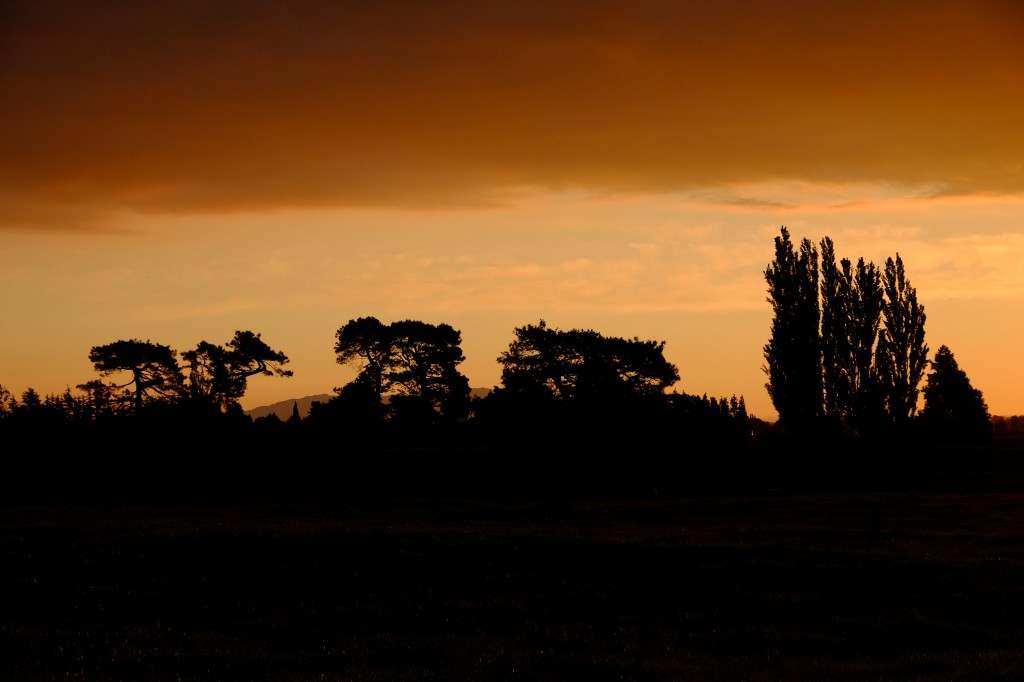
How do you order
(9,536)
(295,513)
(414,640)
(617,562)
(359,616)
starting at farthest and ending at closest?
1. (295,513)
2. (9,536)
3. (617,562)
4. (359,616)
5. (414,640)

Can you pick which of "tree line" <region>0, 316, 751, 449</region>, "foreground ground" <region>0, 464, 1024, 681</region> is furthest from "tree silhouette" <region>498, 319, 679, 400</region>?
"foreground ground" <region>0, 464, 1024, 681</region>

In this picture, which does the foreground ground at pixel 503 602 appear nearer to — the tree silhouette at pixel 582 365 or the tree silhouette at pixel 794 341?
the tree silhouette at pixel 794 341

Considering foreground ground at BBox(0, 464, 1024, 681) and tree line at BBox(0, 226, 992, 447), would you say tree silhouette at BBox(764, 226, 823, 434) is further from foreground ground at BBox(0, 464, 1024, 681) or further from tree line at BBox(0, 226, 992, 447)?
foreground ground at BBox(0, 464, 1024, 681)

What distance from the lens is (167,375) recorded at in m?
105

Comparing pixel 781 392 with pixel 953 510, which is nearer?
pixel 953 510

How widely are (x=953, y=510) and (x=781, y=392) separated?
114ft

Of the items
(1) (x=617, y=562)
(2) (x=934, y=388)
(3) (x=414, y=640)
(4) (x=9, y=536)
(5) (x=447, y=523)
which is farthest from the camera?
(2) (x=934, y=388)

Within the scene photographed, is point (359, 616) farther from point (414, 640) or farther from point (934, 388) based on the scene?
point (934, 388)

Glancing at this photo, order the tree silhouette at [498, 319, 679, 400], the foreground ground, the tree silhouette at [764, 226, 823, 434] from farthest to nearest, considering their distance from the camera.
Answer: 1. the tree silhouette at [498, 319, 679, 400]
2. the tree silhouette at [764, 226, 823, 434]
3. the foreground ground

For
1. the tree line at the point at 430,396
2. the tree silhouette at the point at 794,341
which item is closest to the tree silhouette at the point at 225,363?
the tree line at the point at 430,396

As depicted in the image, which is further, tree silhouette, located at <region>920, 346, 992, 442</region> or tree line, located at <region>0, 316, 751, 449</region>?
tree silhouette, located at <region>920, 346, 992, 442</region>

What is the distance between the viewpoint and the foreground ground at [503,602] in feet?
64.4

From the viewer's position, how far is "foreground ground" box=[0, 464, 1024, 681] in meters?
19.6

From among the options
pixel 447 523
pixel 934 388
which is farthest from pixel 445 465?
pixel 934 388
